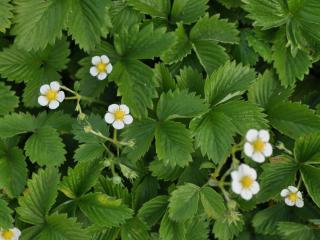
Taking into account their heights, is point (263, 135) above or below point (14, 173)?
above

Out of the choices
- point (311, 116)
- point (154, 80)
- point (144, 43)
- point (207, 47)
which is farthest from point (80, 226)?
point (311, 116)

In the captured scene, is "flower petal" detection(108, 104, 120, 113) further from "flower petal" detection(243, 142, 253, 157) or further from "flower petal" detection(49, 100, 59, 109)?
"flower petal" detection(243, 142, 253, 157)

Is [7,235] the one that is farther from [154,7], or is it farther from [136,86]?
[154,7]

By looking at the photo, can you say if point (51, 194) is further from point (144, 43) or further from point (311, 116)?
point (311, 116)

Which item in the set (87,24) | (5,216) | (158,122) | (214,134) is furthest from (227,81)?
(5,216)

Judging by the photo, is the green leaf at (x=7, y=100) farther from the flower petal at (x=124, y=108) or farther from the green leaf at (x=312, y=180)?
the green leaf at (x=312, y=180)

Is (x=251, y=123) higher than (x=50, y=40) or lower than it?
lower
